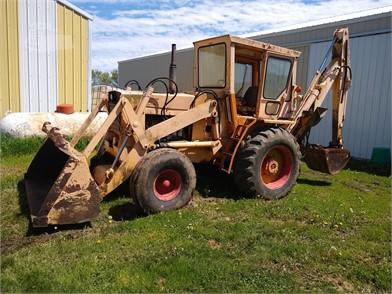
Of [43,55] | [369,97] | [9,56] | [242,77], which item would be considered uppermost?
[43,55]

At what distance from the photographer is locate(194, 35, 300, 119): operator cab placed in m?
6.26

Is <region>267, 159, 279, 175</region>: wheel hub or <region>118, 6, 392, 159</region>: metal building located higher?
<region>118, 6, 392, 159</region>: metal building

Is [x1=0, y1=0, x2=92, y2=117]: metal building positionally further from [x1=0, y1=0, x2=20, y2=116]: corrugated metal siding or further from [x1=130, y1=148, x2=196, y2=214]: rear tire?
[x1=130, y1=148, x2=196, y2=214]: rear tire

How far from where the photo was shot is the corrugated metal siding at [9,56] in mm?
9758

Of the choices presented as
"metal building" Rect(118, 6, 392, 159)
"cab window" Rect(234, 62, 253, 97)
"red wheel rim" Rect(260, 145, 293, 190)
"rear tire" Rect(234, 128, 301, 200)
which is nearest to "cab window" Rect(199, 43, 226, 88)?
"cab window" Rect(234, 62, 253, 97)

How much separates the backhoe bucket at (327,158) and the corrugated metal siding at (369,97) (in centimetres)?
299

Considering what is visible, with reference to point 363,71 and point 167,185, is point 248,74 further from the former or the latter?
point 363,71

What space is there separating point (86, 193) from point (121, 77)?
24.9 metres

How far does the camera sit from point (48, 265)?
3771 mm

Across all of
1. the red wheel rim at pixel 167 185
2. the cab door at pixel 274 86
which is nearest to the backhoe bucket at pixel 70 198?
the red wheel rim at pixel 167 185

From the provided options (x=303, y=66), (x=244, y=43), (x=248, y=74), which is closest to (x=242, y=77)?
(x=248, y=74)

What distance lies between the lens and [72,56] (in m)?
11.1

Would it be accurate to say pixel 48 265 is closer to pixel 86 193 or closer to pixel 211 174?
pixel 86 193

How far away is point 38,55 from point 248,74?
602 cm
